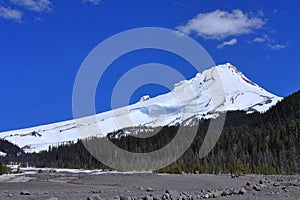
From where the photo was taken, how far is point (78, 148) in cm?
14462

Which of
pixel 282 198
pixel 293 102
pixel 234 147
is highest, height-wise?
pixel 293 102

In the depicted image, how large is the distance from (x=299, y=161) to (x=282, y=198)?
78.6 meters

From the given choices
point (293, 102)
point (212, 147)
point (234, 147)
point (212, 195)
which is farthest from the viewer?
point (293, 102)

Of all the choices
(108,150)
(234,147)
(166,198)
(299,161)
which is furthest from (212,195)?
(108,150)


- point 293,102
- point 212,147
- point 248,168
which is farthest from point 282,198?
point 293,102

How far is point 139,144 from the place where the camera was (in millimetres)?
142375

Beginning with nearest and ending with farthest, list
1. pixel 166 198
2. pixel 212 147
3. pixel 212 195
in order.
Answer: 1. pixel 166 198
2. pixel 212 195
3. pixel 212 147

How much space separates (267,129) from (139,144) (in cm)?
3906

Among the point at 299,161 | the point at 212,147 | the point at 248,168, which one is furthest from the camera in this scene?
the point at 212,147

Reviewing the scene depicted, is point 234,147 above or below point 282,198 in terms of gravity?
above

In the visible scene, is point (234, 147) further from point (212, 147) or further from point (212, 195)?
point (212, 195)

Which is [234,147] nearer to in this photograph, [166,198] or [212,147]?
→ [212,147]

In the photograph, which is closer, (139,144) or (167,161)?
(167,161)

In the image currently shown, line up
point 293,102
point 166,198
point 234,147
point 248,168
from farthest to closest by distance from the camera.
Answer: point 293,102 < point 234,147 < point 248,168 < point 166,198
